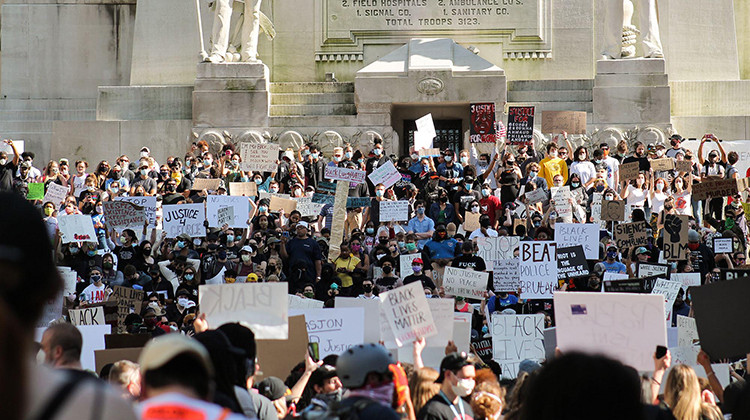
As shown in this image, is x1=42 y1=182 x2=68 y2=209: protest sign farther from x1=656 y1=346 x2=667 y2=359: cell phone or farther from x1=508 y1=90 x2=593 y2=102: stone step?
x1=656 y1=346 x2=667 y2=359: cell phone

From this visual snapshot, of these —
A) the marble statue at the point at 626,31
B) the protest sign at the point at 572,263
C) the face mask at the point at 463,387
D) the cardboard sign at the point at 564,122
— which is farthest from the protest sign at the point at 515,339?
the marble statue at the point at 626,31

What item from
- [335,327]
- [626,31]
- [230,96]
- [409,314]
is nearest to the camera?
[409,314]

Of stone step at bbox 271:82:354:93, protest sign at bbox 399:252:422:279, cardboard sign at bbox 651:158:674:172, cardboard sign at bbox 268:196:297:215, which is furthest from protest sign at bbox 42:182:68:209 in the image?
cardboard sign at bbox 651:158:674:172

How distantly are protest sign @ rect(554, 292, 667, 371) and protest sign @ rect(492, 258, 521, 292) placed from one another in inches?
257

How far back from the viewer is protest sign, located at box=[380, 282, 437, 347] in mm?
9336

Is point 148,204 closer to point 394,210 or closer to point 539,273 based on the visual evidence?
point 394,210

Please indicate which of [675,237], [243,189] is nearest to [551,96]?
[243,189]

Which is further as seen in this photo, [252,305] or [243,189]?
[243,189]

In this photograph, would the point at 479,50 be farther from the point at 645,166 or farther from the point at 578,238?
the point at 578,238

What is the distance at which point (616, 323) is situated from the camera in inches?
313

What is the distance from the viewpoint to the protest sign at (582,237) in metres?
15.8

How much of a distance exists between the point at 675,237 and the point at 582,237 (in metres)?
1.14

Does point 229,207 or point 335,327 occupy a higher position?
point 229,207

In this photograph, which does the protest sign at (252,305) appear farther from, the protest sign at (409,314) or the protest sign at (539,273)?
the protest sign at (539,273)
